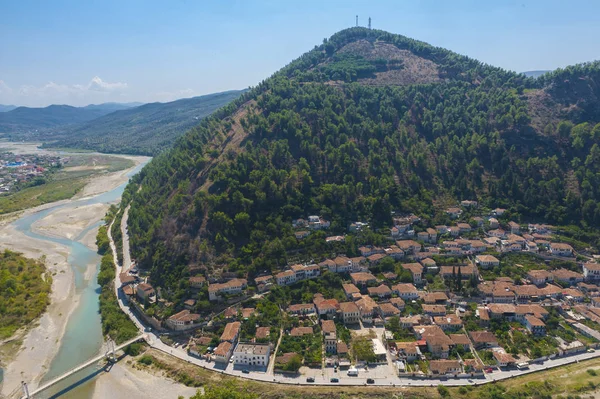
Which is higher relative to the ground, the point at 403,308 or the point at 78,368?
the point at 403,308

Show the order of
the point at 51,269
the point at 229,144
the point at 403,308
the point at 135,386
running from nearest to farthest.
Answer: the point at 135,386 → the point at 403,308 → the point at 51,269 → the point at 229,144

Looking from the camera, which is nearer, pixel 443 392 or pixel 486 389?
pixel 443 392

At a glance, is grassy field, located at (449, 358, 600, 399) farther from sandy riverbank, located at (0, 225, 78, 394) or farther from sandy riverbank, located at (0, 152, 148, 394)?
sandy riverbank, located at (0, 152, 148, 394)

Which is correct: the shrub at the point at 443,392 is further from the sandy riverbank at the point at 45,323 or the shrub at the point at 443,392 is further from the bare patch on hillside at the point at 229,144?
the bare patch on hillside at the point at 229,144

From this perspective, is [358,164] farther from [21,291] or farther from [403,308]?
[21,291]

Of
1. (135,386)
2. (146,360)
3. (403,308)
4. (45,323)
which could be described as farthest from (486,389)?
(45,323)

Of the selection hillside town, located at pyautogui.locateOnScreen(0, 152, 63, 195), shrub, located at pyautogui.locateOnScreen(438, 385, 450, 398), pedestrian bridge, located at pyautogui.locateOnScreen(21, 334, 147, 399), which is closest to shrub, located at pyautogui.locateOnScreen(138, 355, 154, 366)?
pedestrian bridge, located at pyautogui.locateOnScreen(21, 334, 147, 399)

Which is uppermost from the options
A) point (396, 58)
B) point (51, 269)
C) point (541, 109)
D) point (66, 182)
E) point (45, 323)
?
point (396, 58)
